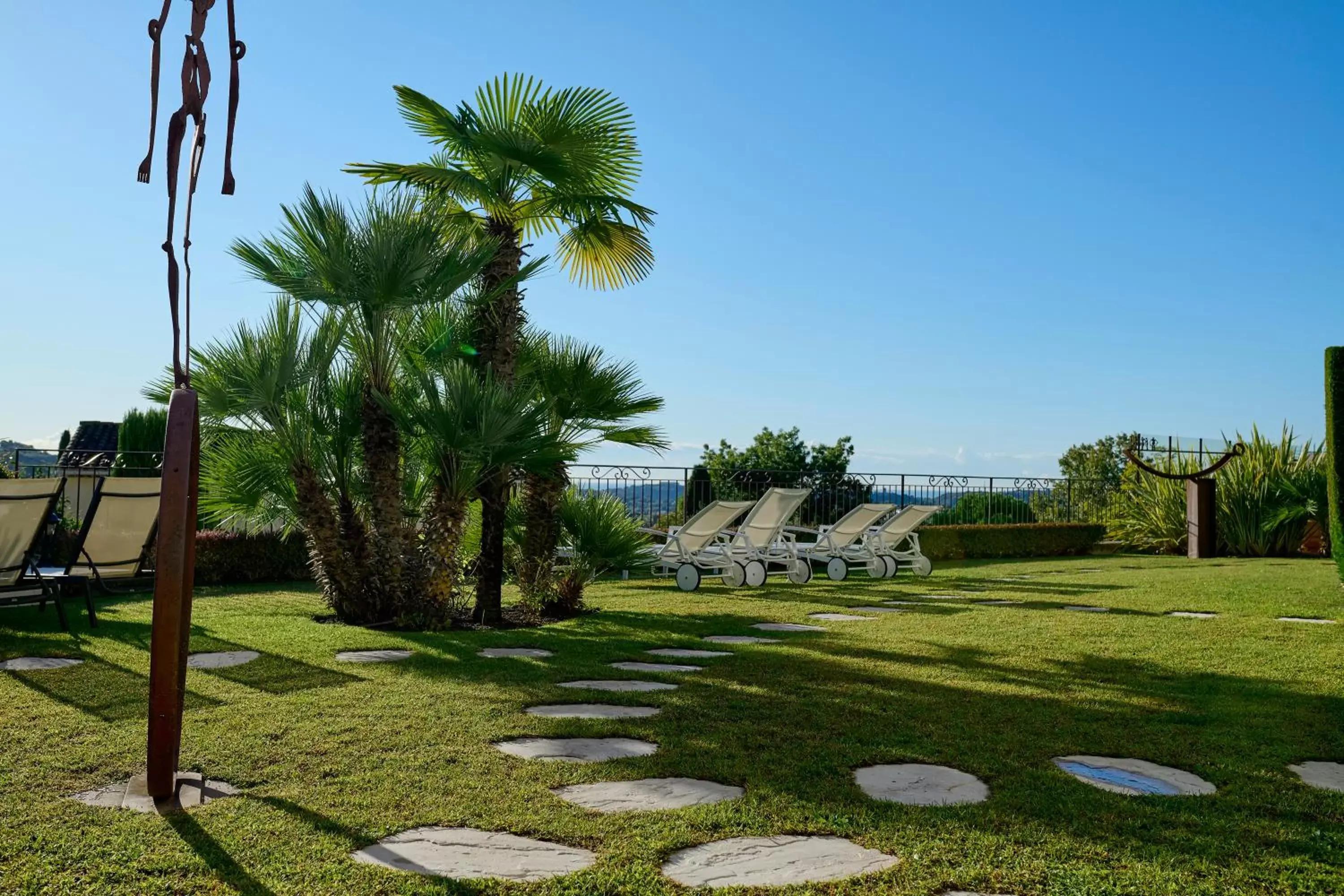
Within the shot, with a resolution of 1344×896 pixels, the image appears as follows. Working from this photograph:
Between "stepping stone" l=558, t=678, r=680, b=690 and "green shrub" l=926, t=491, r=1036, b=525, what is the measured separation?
591 inches

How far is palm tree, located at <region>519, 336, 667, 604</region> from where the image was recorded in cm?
828

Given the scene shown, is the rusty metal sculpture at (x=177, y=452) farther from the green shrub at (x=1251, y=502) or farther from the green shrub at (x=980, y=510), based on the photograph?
the green shrub at (x=980, y=510)

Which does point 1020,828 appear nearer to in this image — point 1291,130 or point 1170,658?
point 1170,658

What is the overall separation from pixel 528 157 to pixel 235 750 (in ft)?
17.5

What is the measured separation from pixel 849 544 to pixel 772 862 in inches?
406

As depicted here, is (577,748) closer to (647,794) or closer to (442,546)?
(647,794)

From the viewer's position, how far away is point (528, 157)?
24.7 ft

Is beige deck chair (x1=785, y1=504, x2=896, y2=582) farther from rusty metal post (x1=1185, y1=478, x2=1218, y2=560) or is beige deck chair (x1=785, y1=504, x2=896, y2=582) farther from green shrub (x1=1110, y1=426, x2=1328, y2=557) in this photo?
green shrub (x1=1110, y1=426, x2=1328, y2=557)

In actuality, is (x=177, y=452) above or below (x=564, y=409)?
below

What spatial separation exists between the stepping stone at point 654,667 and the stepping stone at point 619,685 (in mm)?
319

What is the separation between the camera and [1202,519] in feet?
52.5

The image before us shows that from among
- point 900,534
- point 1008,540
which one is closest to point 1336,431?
point 900,534

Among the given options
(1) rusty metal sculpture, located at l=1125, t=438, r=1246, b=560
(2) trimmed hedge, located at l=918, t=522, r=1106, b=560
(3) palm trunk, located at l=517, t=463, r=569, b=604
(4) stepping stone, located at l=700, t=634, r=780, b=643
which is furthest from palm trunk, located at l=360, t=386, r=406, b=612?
(1) rusty metal sculpture, located at l=1125, t=438, r=1246, b=560

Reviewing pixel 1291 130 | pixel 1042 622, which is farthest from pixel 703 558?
pixel 1291 130
